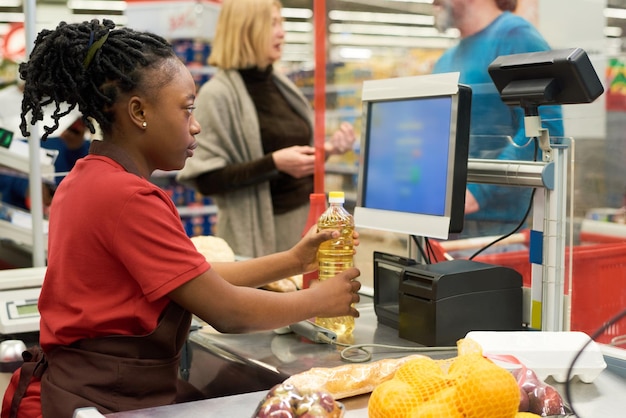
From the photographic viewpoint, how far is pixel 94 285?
4.65 ft

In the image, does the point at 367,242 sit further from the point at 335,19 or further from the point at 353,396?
the point at 353,396

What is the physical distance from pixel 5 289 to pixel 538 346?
1642 millimetres

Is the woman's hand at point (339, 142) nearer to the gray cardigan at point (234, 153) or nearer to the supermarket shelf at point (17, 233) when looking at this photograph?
the gray cardigan at point (234, 153)

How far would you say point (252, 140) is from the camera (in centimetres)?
333

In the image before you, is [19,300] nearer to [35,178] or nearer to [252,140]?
[35,178]

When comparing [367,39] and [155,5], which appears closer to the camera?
[367,39]

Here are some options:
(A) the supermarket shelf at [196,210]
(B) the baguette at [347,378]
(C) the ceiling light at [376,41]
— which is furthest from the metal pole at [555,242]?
(A) the supermarket shelf at [196,210]

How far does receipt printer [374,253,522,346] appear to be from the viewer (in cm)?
164

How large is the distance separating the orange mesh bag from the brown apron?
0.53 meters

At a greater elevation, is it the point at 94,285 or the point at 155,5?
the point at 155,5

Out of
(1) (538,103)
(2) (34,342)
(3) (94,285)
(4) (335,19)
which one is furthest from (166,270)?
(4) (335,19)

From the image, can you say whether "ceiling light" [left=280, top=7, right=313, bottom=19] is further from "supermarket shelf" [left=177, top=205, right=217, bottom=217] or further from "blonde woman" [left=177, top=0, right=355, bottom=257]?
"blonde woman" [left=177, top=0, right=355, bottom=257]

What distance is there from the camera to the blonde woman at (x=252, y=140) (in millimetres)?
3232

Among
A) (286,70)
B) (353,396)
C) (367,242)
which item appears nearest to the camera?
(353,396)
